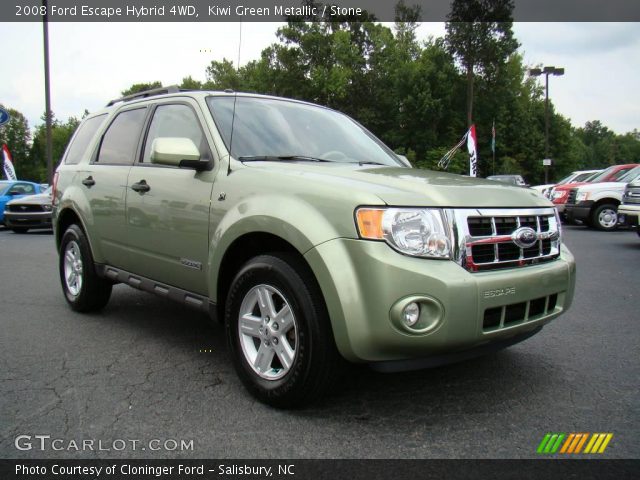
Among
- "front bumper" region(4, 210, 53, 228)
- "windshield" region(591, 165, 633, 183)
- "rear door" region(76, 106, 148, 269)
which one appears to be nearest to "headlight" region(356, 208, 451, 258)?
"rear door" region(76, 106, 148, 269)

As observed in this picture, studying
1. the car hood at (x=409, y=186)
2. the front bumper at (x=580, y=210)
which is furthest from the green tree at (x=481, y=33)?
the car hood at (x=409, y=186)

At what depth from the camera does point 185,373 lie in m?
3.49

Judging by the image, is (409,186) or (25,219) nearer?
(409,186)

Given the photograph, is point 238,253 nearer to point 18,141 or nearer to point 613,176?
point 613,176

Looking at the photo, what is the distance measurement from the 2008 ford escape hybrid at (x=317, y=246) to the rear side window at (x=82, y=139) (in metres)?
1.21

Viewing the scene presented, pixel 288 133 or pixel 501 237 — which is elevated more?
pixel 288 133

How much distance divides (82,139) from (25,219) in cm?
1128

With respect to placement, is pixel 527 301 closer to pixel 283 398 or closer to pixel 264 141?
pixel 283 398

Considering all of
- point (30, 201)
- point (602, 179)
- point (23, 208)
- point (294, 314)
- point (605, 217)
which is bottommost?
point (23, 208)

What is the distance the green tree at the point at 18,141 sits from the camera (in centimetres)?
7769

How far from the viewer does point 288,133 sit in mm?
3768

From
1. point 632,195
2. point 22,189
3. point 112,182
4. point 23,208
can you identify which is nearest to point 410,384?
point 112,182
